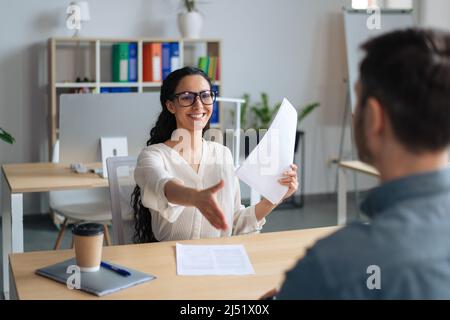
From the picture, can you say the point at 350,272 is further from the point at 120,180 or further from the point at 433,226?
the point at 120,180

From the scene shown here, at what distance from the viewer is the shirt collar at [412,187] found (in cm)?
94

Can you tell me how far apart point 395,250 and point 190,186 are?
1.38 metres

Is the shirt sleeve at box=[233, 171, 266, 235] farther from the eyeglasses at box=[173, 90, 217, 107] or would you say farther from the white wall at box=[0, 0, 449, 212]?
the white wall at box=[0, 0, 449, 212]

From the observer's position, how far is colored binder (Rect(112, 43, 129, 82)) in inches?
201

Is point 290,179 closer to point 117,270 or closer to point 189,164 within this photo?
point 189,164

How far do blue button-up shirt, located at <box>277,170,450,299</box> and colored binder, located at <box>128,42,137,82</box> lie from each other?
4.37m

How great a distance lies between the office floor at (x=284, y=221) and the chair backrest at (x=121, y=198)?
2234mm

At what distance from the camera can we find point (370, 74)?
3.22ft

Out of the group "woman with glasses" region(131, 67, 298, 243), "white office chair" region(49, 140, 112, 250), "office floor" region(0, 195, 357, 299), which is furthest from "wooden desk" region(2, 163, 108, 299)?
"office floor" region(0, 195, 357, 299)

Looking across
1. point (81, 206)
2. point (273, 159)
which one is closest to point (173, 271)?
point (273, 159)

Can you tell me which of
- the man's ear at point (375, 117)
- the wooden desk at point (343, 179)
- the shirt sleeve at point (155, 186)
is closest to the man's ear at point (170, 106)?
the shirt sleeve at point (155, 186)

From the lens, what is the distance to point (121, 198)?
7.72 feet

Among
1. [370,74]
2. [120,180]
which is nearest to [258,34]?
[120,180]

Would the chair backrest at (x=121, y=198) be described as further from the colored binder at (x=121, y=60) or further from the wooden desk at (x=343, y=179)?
the colored binder at (x=121, y=60)
